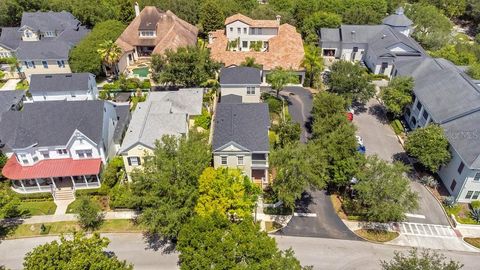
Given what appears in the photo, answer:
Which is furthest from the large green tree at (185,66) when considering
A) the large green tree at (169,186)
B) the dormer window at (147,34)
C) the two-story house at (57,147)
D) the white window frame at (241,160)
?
the large green tree at (169,186)

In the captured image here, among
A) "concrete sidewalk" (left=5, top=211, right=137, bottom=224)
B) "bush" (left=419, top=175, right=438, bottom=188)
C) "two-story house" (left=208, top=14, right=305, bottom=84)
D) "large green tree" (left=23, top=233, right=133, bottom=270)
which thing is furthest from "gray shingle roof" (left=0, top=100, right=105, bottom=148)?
"bush" (left=419, top=175, right=438, bottom=188)

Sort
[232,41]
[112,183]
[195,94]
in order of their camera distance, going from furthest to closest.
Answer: [232,41] < [195,94] < [112,183]

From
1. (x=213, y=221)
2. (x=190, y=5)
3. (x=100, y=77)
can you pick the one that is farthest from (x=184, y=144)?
(x=190, y=5)

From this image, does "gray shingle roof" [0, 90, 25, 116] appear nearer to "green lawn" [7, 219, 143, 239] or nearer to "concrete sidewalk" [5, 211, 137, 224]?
"concrete sidewalk" [5, 211, 137, 224]

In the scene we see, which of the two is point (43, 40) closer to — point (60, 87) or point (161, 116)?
point (60, 87)

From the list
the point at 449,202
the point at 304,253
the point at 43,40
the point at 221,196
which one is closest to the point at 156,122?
the point at 221,196

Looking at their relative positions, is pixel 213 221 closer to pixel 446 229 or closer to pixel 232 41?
pixel 446 229
